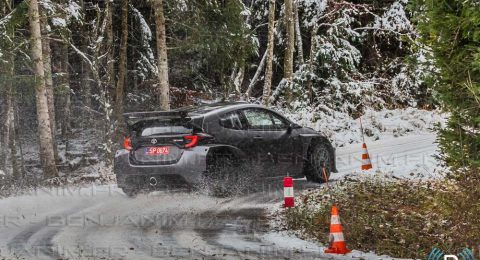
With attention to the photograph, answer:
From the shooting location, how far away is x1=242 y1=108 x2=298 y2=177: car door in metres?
11.4

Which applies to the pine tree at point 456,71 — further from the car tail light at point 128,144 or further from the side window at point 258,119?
the car tail light at point 128,144

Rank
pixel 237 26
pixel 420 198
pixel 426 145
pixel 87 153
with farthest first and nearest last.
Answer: pixel 87 153, pixel 237 26, pixel 426 145, pixel 420 198

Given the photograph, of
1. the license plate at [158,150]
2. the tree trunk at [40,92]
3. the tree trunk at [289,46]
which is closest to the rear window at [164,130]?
the license plate at [158,150]

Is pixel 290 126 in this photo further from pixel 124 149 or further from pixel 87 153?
pixel 87 153

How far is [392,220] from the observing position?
854 cm

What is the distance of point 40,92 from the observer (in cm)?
1605

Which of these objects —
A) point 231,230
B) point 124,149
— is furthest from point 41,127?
point 231,230

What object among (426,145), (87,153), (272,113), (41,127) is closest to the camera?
(272,113)

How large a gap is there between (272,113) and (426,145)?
7.20m

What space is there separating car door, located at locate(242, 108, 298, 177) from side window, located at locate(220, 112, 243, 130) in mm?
213

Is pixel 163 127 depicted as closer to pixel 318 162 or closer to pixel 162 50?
pixel 318 162

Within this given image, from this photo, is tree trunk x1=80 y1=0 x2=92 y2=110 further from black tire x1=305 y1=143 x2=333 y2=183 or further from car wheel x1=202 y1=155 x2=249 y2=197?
car wheel x1=202 y1=155 x2=249 y2=197

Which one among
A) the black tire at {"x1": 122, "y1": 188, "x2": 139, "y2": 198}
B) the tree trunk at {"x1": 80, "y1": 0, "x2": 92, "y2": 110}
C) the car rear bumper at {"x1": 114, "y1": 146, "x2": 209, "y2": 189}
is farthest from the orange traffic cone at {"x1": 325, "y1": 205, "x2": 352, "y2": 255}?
the tree trunk at {"x1": 80, "y1": 0, "x2": 92, "y2": 110}

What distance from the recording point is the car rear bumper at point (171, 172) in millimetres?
10273
